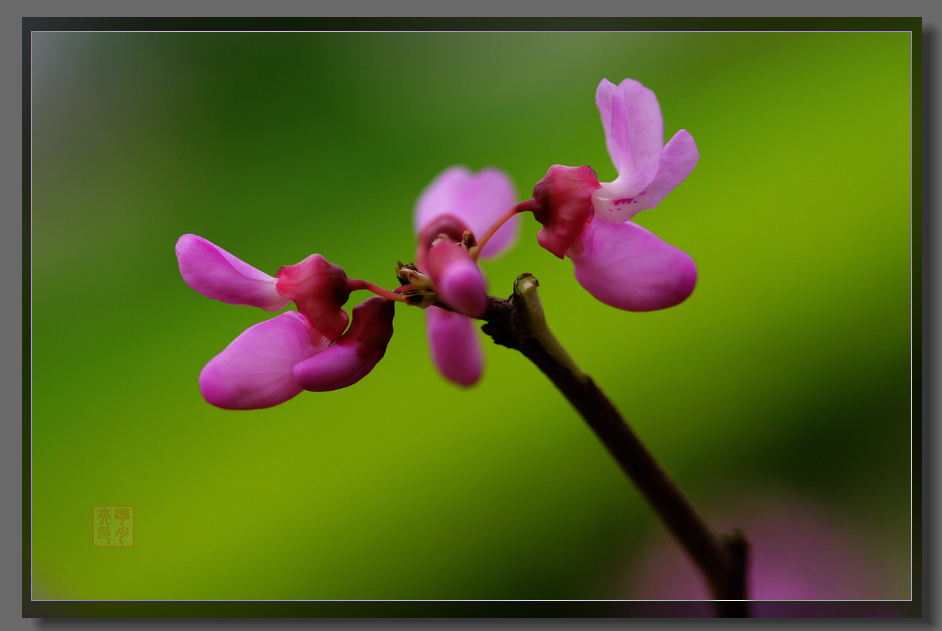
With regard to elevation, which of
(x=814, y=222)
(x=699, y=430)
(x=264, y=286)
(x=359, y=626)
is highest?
(x=814, y=222)

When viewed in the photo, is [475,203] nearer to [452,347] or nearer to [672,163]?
[452,347]

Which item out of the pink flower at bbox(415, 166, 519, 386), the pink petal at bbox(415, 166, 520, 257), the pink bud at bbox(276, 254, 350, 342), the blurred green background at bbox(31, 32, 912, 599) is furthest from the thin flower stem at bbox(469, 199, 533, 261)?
the blurred green background at bbox(31, 32, 912, 599)

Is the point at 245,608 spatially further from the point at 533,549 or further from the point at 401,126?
the point at 401,126

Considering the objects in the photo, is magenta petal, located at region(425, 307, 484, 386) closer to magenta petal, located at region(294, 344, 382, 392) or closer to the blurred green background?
magenta petal, located at region(294, 344, 382, 392)

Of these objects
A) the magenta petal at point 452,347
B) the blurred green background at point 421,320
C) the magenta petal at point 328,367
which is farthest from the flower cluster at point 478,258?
the blurred green background at point 421,320

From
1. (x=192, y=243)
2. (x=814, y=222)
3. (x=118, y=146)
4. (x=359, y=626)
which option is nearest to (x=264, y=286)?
(x=192, y=243)

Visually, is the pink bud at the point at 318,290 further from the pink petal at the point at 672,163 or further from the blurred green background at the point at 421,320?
the blurred green background at the point at 421,320

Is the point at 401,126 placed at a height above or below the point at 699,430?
above
